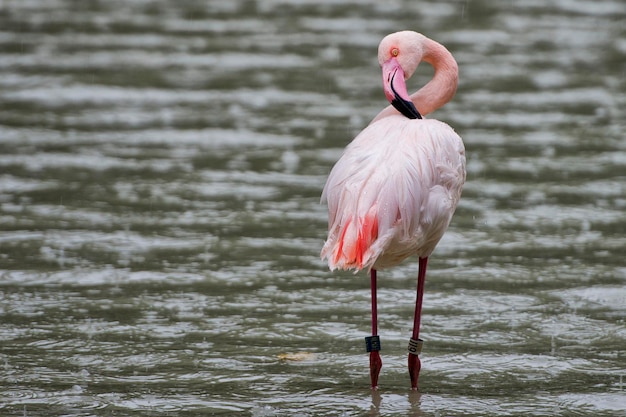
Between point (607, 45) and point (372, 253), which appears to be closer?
point (372, 253)

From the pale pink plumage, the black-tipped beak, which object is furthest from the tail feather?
the black-tipped beak

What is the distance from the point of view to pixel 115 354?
19.4 ft

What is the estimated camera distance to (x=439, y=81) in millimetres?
6207

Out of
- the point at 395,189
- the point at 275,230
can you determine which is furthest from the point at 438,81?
the point at 275,230

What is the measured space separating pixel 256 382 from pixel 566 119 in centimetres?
594

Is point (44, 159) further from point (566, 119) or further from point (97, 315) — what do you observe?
point (566, 119)

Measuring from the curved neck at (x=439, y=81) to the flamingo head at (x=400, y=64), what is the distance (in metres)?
0.17

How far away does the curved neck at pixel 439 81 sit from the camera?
6.18m

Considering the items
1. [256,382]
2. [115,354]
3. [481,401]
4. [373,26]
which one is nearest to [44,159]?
[115,354]

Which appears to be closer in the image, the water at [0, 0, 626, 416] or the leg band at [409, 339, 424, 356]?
the leg band at [409, 339, 424, 356]

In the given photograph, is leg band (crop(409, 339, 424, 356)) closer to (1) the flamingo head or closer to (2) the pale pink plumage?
(2) the pale pink plumage

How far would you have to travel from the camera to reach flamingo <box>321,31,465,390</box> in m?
5.30

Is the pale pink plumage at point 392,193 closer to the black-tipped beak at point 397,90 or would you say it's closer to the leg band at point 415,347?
the black-tipped beak at point 397,90

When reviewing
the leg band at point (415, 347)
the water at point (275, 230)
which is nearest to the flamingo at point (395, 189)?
the leg band at point (415, 347)
